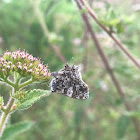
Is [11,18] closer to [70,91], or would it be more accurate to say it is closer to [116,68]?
[116,68]

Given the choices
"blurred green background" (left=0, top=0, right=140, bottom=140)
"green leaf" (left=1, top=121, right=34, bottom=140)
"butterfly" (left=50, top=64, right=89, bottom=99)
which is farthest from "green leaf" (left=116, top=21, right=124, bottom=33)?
"green leaf" (left=1, top=121, right=34, bottom=140)

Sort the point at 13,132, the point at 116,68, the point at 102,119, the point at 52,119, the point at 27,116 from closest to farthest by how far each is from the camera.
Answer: the point at 13,132 → the point at 116,68 → the point at 27,116 → the point at 52,119 → the point at 102,119

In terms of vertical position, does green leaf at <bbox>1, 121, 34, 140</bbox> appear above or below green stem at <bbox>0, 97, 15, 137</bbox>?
above

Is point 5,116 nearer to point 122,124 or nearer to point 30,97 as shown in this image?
point 30,97

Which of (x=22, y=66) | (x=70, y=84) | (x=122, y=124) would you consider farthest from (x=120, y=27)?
(x=122, y=124)

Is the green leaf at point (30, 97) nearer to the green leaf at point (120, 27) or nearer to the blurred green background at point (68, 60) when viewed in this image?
the green leaf at point (120, 27)

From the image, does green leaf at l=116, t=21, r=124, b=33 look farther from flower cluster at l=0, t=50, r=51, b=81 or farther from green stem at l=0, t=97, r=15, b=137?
green stem at l=0, t=97, r=15, b=137

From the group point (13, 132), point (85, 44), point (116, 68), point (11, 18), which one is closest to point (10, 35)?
point (11, 18)
